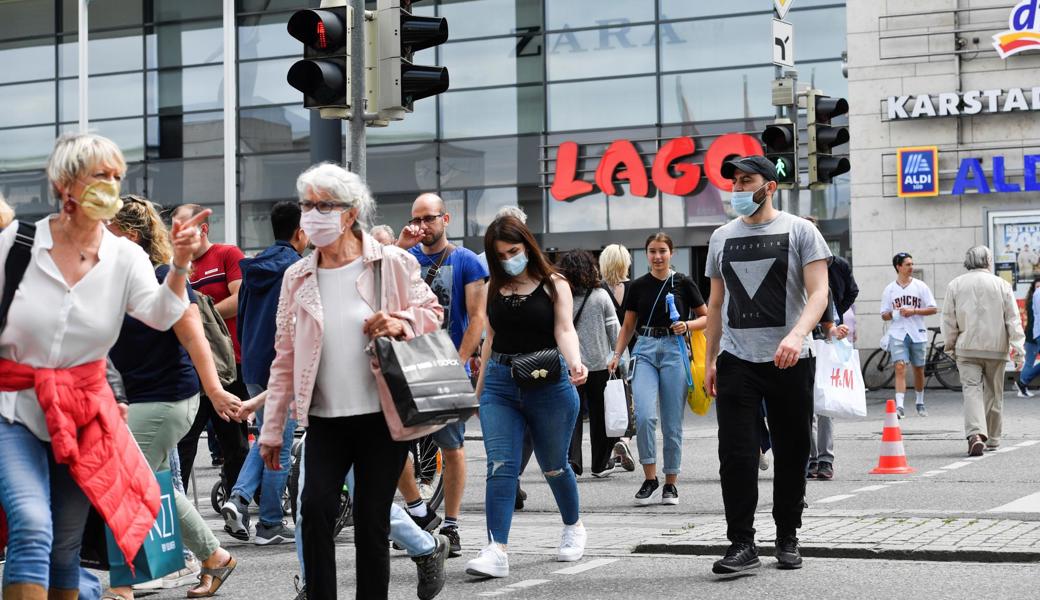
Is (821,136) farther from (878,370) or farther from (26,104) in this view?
(26,104)

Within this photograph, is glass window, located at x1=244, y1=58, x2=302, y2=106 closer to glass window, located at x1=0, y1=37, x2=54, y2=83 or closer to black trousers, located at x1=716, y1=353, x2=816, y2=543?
glass window, located at x1=0, y1=37, x2=54, y2=83

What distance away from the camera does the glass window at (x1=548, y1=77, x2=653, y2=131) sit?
29062mm

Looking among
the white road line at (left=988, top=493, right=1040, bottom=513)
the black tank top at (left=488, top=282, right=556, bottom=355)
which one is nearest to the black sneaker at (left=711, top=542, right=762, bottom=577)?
the black tank top at (left=488, top=282, right=556, bottom=355)

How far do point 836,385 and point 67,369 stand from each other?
18.8 feet

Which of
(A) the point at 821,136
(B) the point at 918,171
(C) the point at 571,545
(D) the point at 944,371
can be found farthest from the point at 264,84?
(C) the point at 571,545

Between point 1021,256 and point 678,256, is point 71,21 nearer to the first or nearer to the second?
point 678,256

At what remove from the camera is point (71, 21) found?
34219 millimetres

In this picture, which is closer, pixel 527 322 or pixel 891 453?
pixel 527 322

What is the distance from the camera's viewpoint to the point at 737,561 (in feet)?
23.5

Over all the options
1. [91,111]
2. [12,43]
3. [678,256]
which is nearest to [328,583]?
[678,256]

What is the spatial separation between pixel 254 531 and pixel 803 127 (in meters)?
20.9

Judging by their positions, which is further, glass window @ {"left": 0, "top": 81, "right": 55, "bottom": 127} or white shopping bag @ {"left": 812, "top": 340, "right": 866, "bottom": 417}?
glass window @ {"left": 0, "top": 81, "right": 55, "bottom": 127}

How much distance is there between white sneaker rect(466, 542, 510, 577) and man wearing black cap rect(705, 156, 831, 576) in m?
1.05

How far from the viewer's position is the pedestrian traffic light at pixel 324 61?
9328 millimetres
